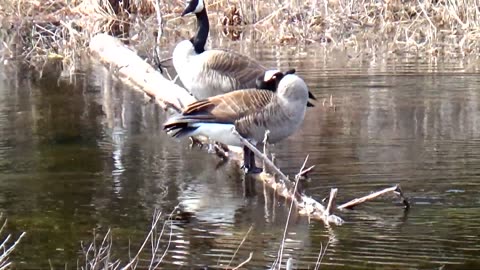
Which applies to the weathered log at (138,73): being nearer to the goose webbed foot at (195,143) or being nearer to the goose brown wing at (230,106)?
the goose webbed foot at (195,143)

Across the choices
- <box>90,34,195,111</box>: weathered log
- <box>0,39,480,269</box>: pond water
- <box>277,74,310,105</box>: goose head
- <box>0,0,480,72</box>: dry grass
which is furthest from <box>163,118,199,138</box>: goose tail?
<box>0,0,480,72</box>: dry grass

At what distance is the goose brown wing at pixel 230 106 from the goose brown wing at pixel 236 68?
1423mm

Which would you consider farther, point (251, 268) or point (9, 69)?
point (9, 69)

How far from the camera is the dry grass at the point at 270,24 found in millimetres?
17516

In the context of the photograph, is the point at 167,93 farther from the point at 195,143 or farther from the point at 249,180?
the point at 249,180

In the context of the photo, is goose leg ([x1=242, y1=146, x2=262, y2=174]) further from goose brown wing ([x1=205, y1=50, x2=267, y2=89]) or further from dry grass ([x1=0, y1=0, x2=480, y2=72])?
dry grass ([x1=0, y1=0, x2=480, y2=72])

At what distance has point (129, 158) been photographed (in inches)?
372

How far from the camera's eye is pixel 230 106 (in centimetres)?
862

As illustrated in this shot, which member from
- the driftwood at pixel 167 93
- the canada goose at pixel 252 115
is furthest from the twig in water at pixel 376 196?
the canada goose at pixel 252 115

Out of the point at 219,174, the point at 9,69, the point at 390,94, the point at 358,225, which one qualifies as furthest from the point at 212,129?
the point at 9,69

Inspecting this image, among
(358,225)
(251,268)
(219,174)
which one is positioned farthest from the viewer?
(219,174)

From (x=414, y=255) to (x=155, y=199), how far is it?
2.41m

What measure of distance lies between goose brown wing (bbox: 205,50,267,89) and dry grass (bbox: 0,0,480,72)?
6256 mm

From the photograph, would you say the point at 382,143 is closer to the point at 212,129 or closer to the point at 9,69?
the point at 212,129
